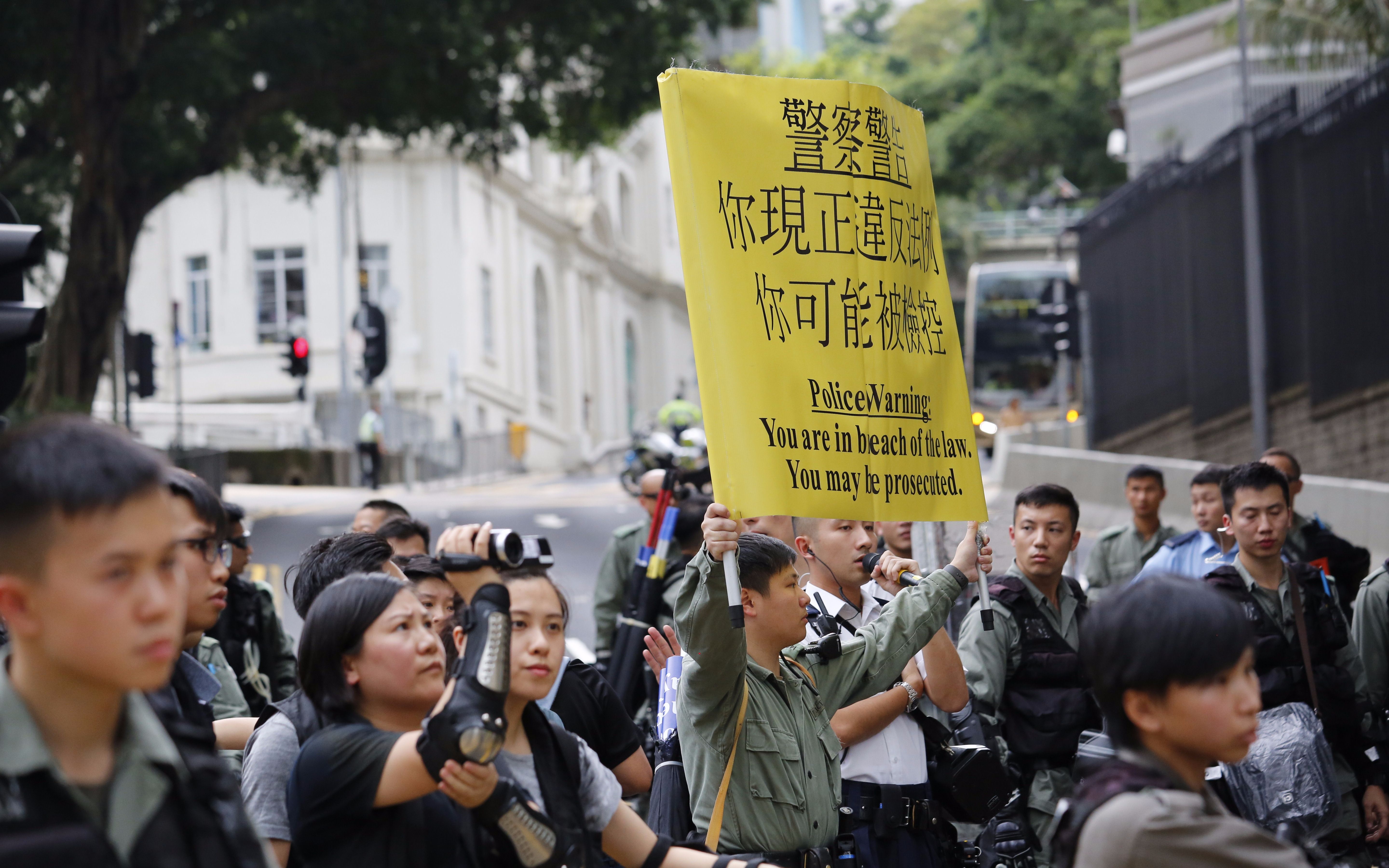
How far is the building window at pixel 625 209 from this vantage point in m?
58.9

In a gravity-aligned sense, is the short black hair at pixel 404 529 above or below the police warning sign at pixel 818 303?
below

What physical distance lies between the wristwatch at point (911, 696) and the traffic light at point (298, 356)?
2206 centimetres

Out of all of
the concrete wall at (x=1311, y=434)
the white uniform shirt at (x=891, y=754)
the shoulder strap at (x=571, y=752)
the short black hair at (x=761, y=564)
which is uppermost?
the concrete wall at (x=1311, y=434)

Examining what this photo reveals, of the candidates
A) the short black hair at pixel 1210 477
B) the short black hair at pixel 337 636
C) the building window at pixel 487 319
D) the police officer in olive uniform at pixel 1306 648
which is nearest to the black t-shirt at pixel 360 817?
the short black hair at pixel 337 636

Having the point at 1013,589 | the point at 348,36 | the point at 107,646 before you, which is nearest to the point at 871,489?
the point at 1013,589

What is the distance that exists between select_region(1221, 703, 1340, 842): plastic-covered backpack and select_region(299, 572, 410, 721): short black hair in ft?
9.32

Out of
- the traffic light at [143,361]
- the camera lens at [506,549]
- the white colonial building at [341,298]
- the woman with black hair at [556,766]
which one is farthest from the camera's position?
the white colonial building at [341,298]

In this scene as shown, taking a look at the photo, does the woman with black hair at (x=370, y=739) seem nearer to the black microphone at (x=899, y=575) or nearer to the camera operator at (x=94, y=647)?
the camera operator at (x=94, y=647)

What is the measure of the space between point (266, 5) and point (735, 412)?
50.3 feet

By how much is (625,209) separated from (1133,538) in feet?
171

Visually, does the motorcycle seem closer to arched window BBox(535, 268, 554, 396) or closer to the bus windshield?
the bus windshield

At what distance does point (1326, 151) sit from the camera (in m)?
14.3

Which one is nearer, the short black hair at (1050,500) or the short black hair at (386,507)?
the short black hair at (1050,500)

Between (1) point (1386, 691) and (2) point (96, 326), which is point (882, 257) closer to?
(1) point (1386, 691)
